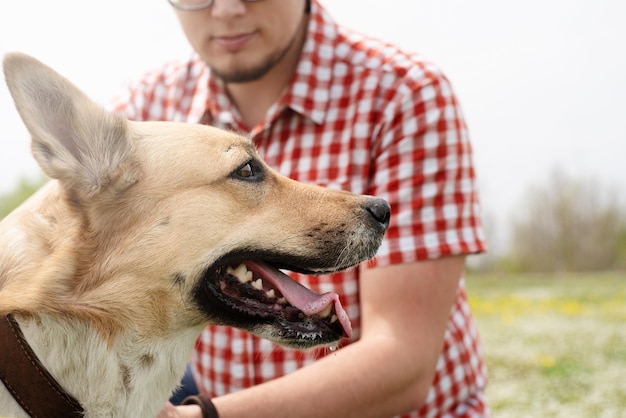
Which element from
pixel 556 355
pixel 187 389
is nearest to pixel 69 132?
pixel 187 389

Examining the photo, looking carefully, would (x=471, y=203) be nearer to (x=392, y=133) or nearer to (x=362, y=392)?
(x=392, y=133)

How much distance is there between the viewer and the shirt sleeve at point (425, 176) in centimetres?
263

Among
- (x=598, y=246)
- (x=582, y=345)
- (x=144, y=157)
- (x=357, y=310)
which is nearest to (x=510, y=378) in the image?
(x=582, y=345)

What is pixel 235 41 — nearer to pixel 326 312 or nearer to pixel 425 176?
pixel 425 176

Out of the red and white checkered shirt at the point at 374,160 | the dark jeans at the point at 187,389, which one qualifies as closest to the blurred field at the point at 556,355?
the red and white checkered shirt at the point at 374,160

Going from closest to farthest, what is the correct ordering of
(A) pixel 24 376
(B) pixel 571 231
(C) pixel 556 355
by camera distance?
(A) pixel 24 376 < (C) pixel 556 355 < (B) pixel 571 231

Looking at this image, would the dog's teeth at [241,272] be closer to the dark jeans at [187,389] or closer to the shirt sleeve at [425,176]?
the shirt sleeve at [425,176]

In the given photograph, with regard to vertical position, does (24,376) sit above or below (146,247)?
below

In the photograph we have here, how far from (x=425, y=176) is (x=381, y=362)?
71cm

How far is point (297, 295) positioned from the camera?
2193 millimetres

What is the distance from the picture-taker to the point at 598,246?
2858 centimetres

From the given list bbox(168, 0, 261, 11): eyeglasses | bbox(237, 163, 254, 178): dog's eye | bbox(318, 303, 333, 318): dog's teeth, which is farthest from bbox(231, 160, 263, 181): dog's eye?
bbox(168, 0, 261, 11): eyeglasses

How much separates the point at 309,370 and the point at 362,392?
20cm

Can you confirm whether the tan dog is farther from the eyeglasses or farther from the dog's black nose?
the eyeglasses
